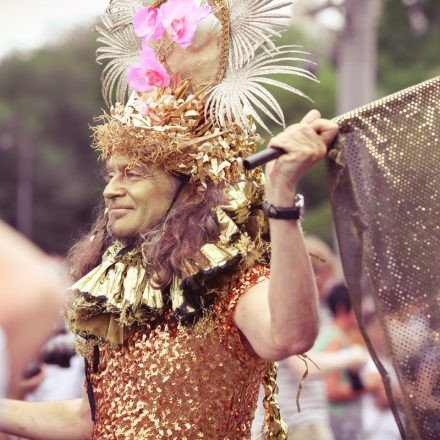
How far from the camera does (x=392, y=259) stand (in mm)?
2807

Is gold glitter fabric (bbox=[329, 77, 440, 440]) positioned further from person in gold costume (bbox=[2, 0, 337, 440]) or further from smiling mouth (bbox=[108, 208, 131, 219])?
smiling mouth (bbox=[108, 208, 131, 219])

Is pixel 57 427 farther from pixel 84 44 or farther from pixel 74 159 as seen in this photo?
pixel 84 44

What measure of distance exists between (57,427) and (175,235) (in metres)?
0.95

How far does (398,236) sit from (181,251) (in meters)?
0.77

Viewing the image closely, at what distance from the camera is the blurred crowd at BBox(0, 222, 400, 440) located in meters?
1.92

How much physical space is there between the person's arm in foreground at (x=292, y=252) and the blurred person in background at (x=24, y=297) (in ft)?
3.02

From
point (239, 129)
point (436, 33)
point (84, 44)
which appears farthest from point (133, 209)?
point (84, 44)

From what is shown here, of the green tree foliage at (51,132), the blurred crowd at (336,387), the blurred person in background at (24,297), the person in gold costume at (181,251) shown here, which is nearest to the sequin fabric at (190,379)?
the person in gold costume at (181,251)

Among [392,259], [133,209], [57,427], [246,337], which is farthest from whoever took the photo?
[57,427]

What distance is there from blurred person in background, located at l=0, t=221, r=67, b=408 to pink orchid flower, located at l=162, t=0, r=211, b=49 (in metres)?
1.68

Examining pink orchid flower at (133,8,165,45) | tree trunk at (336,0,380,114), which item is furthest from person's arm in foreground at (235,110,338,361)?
tree trunk at (336,0,380,114)

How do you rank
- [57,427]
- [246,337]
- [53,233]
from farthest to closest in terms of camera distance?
[53,233]
[57,427]
[246,337]

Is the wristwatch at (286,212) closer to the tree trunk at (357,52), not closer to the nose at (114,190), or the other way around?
the nose at (114,190)

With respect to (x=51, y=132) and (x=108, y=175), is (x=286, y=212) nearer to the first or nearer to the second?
(x=108, y=175)
